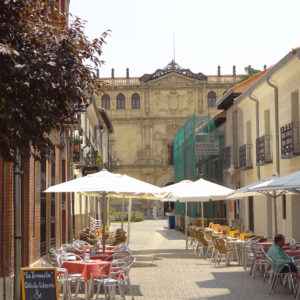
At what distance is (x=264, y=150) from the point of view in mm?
26578

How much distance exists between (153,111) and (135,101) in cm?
233

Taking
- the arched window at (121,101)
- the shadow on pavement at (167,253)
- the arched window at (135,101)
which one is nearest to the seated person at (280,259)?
the shadow on pavement at (167,253)

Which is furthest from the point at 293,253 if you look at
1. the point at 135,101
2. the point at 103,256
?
the point at 135,101

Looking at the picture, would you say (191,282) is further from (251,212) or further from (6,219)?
(251,212)

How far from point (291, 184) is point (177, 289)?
3.36 meters

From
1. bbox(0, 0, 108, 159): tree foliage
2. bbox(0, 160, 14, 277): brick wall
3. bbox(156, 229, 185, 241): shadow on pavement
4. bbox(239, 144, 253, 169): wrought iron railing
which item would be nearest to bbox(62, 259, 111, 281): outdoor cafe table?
bbox(0, 160, 14, 277): brick wall

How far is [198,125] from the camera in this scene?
133 feet

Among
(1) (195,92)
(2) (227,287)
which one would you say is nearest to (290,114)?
(2) (227,287)

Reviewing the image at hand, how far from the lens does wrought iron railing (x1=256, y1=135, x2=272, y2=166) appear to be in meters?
26.2

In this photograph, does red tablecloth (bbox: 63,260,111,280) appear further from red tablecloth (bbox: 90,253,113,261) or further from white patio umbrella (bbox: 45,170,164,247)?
white patio umbrella (bbox: 45,170,164,247)

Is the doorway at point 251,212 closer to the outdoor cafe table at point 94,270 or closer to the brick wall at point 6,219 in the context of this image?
the brick wall at point 6,219

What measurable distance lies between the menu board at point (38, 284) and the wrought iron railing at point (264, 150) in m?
17.0

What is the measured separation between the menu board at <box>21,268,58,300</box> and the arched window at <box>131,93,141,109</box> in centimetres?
7484

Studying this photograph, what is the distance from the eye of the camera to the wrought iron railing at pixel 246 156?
97.8 ft
